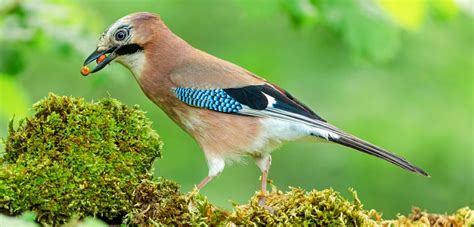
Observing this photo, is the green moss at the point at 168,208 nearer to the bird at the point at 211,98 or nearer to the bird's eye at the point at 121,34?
the bird at the point at 211,98

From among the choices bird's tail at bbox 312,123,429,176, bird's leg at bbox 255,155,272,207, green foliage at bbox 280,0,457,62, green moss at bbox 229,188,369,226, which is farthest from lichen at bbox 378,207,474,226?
green foliage at bbox 280,0,457,62

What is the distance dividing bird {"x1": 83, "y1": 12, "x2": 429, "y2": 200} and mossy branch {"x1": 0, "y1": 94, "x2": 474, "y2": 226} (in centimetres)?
114

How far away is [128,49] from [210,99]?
79 centimetres

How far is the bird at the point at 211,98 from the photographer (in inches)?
293

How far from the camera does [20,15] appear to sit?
30.5 feet

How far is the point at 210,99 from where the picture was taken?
24.9 feet

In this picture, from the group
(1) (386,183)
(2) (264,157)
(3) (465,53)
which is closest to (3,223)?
(2) (264,157)

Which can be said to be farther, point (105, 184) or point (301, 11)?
point (301, 11)

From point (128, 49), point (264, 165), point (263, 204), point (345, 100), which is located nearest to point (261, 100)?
point (264, 165)

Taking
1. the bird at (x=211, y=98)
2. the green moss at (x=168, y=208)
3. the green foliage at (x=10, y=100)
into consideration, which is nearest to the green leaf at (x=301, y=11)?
the bird at (x=211, y=98)

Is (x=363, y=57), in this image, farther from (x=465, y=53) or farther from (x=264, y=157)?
(x=465, y=53)

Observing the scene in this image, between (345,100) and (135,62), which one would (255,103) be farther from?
(345,100)

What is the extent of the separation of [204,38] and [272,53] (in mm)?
1113

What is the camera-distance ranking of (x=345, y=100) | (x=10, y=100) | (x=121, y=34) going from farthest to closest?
(x=345, y=100) < (x=10, y=100) < (x=121, y=34)
